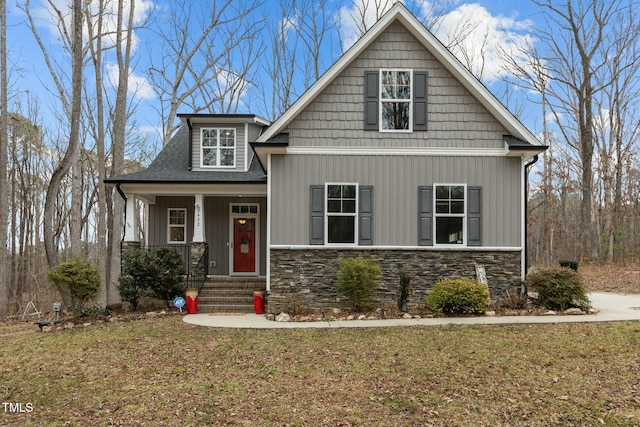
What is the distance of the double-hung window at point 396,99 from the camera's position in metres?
10.3

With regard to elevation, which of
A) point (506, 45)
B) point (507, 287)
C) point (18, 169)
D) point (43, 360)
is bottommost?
point (43, 360)

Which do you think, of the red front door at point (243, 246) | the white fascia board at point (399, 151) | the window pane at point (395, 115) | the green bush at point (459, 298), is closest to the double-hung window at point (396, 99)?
the window pane at point (395, 115)

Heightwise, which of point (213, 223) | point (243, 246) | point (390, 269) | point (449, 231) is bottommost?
point (390, 269)

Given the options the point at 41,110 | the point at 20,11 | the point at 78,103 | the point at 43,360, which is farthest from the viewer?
the point at 41,110

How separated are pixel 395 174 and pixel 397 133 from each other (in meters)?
1.04

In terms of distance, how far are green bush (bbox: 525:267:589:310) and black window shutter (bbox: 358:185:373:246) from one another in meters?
4.11

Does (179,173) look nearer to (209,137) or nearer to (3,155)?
(209,137)

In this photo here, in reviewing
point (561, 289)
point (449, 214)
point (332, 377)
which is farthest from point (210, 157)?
point (561, 289)

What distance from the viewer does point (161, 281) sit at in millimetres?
10430

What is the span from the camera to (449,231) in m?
10.2

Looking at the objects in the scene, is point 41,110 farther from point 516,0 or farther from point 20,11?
point 516,0

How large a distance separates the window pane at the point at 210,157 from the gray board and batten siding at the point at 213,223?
1086 millimetres

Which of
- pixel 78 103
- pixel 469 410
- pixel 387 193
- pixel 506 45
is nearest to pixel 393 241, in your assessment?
pixel 387 193

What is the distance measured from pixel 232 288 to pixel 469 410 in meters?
7.71
